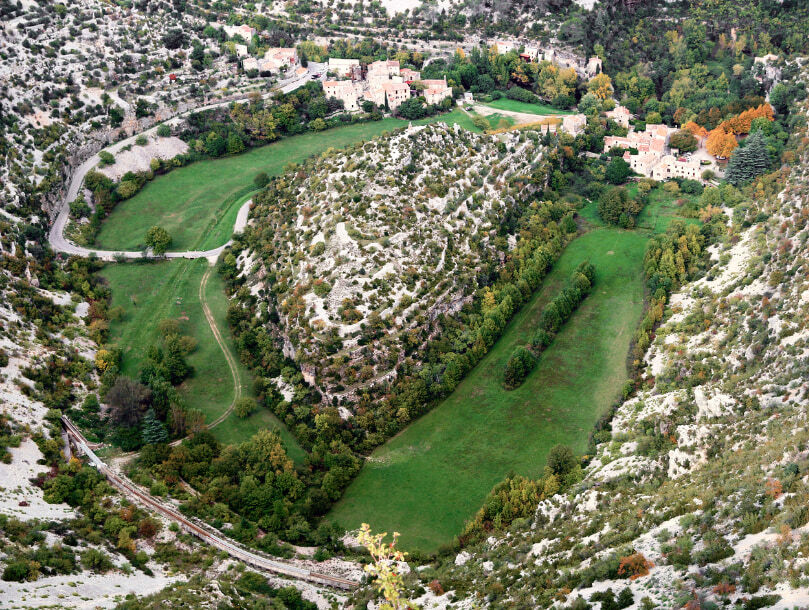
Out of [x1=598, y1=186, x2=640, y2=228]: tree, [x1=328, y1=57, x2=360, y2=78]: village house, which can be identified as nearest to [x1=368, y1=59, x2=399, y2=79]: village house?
[x1=328, y1=57, x2=360, y2=78]: village house

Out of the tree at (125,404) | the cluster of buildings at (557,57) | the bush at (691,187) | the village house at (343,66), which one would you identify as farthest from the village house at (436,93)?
the tree at (125,404)

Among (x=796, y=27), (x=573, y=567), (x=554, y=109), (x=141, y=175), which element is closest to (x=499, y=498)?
(x=573, y=567)

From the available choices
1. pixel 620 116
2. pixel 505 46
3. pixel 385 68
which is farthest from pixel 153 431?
pixel 505 46

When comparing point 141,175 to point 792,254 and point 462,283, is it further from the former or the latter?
point 792,254

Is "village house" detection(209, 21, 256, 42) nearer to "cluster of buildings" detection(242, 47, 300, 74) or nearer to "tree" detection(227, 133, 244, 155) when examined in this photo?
"cluster of buildings" detection(242, 47, 300, 74)

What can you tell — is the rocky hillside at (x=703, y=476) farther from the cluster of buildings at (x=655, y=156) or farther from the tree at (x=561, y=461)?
the cluster of buildings at (x=655, y=156)
